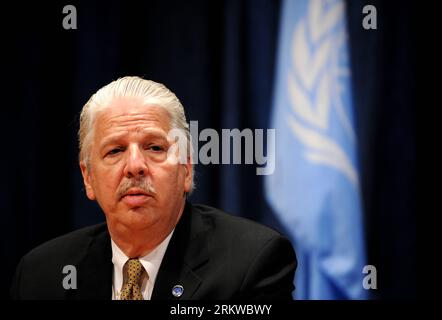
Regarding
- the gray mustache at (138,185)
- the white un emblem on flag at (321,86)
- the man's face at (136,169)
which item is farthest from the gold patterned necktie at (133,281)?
the white un emblem on flag at (321,86)

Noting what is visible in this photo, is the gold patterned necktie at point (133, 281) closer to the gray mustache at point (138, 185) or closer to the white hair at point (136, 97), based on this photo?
the gray mustache at point (138, 185)

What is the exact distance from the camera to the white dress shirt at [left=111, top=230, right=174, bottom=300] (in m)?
2.10

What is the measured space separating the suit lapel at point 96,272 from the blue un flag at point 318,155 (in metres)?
0.96

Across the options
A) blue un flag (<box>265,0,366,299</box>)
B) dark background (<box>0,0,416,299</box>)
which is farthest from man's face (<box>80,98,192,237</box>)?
blue un flag (<box>265,0,366,299</box>)

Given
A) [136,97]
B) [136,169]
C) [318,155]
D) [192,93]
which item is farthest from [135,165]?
[318,155]

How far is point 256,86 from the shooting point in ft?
9.73

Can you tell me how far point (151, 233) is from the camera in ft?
7.09

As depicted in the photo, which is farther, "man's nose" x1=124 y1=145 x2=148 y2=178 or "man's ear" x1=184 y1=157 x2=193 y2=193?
"man's ear" x1=184 y1=157 x2=193 y2=193

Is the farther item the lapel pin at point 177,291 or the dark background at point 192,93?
the dark background at point 192,93

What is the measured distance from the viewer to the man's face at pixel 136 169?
2066 millimetres

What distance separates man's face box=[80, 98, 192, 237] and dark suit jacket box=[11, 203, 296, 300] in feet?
0.39

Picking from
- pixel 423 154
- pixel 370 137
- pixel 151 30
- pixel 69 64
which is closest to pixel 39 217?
pixel 69 64

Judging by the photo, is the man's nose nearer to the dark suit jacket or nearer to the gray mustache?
the gray mustache

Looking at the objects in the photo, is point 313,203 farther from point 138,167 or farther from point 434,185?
point 138,167
